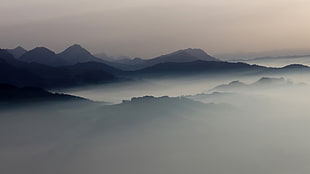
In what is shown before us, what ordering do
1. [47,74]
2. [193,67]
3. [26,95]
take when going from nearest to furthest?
[47,74], [26,95], [193,67]

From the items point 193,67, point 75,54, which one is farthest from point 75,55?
point 193,67

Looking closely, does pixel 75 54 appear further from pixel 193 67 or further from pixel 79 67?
pixel 193 67

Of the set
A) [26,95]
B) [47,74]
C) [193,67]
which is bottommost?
[26,95]

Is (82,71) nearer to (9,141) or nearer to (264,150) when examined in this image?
(9,141)

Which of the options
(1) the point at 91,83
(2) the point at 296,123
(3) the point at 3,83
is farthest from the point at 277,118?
(3) the point at 3,83

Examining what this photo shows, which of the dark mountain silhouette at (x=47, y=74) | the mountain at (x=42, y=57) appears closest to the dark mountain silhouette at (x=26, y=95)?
the dark mountain silhouette at (x=47, y=74)

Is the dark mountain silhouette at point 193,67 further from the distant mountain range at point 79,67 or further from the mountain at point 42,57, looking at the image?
the mountain at point 42,57

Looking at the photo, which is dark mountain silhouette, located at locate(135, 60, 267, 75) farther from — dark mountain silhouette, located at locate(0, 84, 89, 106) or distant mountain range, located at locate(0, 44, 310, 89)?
dark mountain silhouette, located at locate(0, 84, 89, 106)
